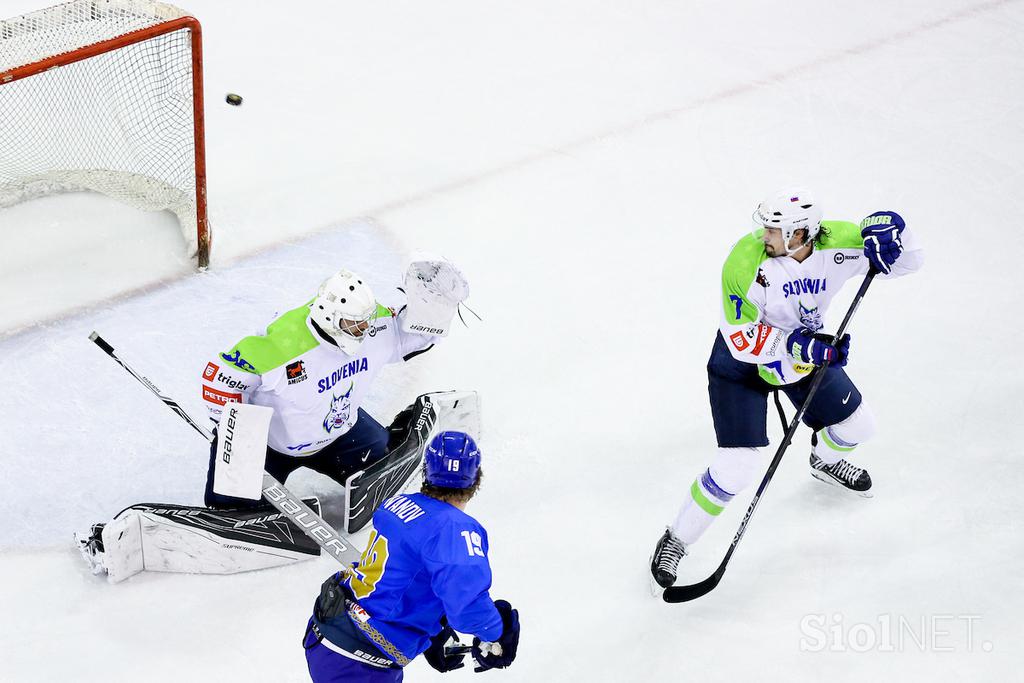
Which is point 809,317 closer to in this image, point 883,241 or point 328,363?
point 883,241

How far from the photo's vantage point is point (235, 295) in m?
4.82

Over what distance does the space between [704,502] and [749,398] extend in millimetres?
329

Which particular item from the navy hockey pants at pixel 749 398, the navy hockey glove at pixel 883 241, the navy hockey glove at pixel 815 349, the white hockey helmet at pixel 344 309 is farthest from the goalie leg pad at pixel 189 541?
the navy hockey glove at pixel 883 241

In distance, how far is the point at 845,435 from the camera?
12.9ft

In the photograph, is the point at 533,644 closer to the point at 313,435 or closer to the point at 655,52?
the point at 313,435

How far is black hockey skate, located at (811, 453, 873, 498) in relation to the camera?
410cm

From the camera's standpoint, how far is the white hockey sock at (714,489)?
366 cm

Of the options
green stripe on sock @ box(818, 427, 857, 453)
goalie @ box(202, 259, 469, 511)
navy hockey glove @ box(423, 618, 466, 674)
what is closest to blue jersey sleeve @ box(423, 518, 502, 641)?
navy hockey glove @ box(423, 618, 466, 674)

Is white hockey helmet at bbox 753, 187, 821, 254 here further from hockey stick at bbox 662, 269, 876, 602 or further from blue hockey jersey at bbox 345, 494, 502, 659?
blue hockey jersey at bbox 345, 494, 502, 659

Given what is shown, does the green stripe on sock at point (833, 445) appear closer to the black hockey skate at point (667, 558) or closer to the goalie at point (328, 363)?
the black hockey skate at point (667, 558)

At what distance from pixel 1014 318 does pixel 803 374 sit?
167 cm

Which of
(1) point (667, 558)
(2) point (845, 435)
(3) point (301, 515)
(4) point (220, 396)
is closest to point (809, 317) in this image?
(2) point (845, 435)

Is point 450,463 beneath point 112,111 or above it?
above

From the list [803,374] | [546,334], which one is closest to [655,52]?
[546,334]
